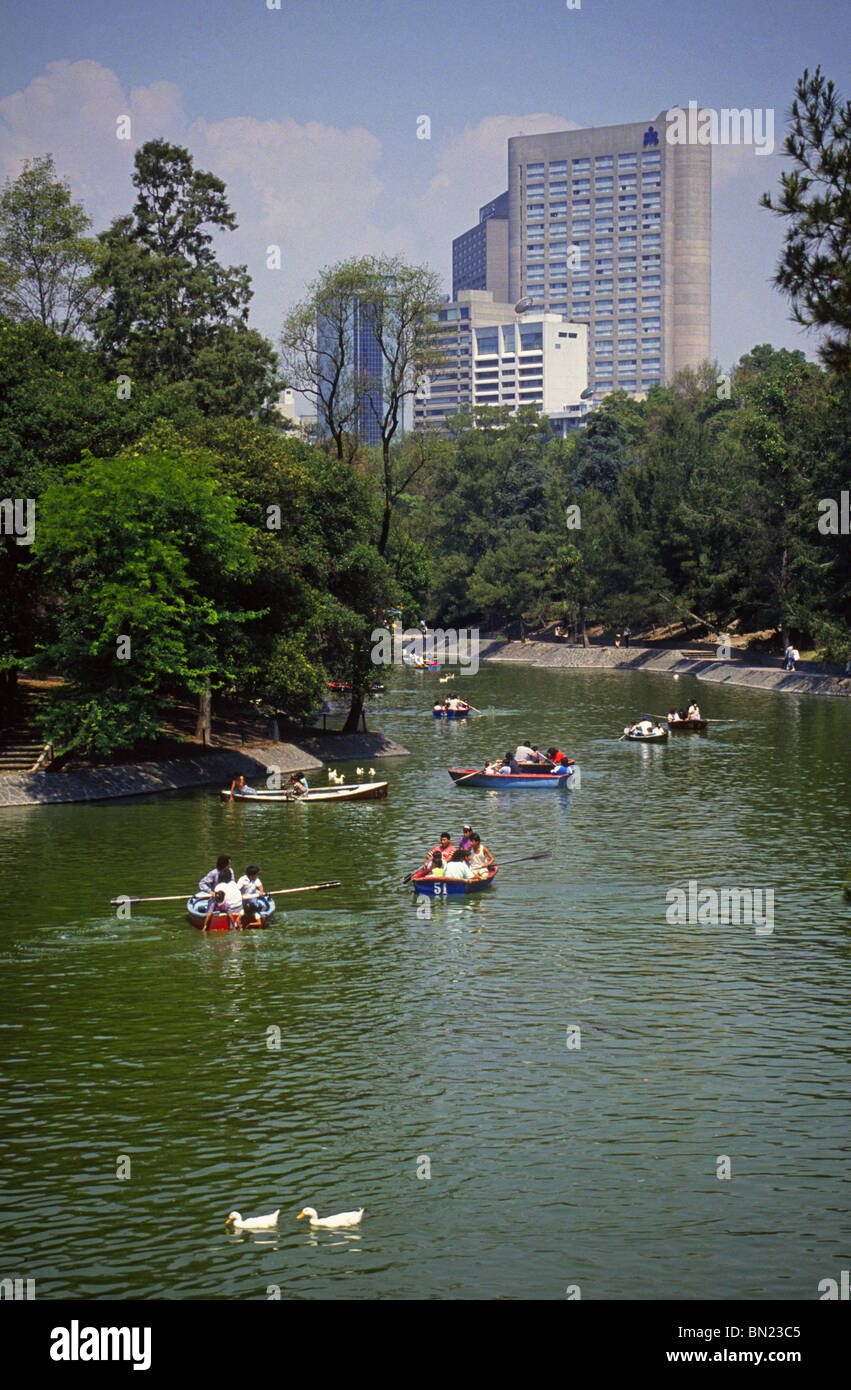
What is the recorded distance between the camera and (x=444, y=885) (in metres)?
36.4

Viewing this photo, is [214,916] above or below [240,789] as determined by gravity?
below

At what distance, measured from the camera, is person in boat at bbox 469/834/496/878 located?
37.1 metres

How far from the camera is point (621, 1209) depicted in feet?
59.7

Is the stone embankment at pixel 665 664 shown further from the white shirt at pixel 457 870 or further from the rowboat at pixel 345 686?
the white shirt at pixel 457 870

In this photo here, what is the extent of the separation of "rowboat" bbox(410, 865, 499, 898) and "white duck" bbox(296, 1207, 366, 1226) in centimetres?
1862

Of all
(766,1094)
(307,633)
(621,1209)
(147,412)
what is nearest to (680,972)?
(766,1094)

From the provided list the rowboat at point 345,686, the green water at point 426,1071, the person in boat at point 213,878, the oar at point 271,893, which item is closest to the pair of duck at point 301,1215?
the green water at point 426,1071

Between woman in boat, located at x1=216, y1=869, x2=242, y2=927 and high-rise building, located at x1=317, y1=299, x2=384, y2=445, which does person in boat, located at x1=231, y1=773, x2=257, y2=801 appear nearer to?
woman in boat, located at x1=216, y1=869, x2=242, y2=927

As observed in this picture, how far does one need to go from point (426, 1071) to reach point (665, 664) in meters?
105

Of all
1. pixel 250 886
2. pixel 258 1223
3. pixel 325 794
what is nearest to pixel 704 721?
pixel 325 794

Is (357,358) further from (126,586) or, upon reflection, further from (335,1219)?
(335,1219)

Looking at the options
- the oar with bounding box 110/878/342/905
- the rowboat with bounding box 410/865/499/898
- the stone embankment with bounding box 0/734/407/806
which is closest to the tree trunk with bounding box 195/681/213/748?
the stone embankment with bounding box 0/734/407/806
